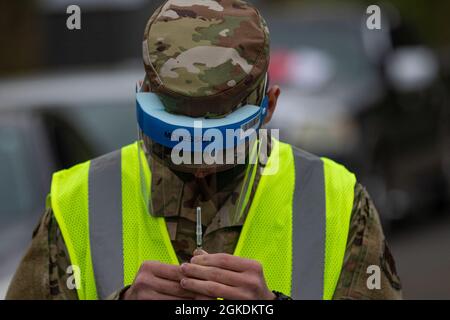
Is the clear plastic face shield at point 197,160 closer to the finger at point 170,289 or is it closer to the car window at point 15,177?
the finger at point 170,289

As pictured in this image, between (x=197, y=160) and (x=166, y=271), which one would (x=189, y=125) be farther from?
(x=166, y=271)

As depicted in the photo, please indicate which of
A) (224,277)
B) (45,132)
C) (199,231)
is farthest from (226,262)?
(45,132)

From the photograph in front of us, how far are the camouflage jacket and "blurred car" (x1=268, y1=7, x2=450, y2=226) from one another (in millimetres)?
5875

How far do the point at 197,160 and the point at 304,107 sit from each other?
22.7 ft

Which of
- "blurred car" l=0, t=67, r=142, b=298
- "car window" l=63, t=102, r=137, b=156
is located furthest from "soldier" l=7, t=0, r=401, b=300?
"car window" l=63, t=102, r=137, b=156

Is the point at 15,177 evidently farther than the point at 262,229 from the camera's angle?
Yes

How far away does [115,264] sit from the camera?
307cm

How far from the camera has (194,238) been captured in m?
3.09

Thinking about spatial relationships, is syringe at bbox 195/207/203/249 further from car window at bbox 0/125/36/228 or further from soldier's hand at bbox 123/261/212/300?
car window at bbox 0/125/36/228

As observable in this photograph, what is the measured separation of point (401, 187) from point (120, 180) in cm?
821

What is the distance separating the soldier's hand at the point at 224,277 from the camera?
8.70 ft

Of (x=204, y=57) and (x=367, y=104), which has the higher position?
(x=204, y=57)
